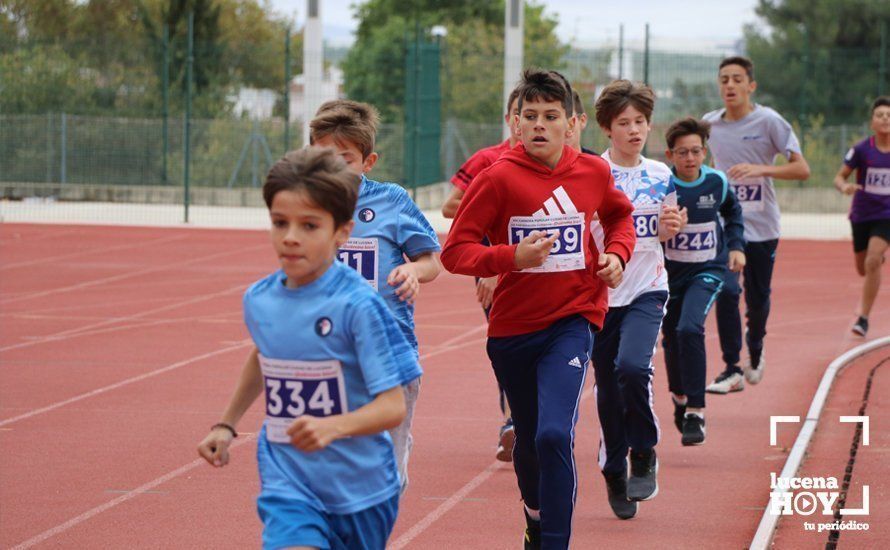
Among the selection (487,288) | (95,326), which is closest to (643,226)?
(487,288)

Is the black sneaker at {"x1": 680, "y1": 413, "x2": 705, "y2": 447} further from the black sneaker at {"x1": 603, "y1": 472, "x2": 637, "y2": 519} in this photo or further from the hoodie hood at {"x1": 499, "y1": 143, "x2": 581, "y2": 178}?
the hoodie hood at {"x1": 499, "y1": 143, "x2": 581, "y2": 178}

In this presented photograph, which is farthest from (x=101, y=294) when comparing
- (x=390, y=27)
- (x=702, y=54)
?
(x=390, y=27)

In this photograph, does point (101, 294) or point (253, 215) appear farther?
point (253, 215)

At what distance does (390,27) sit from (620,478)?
43327 millimetres

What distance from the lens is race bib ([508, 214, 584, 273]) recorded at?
19.1 ft

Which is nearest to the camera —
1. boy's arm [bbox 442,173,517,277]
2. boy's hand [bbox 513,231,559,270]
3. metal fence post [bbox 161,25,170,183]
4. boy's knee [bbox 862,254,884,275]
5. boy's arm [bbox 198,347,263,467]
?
boy's arm [bbox 198,347,263,467]

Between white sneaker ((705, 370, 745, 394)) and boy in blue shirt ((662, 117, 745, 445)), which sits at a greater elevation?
boy in blue shirt ((662, 117, 745, 445))

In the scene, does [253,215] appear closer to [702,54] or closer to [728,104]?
[702,54]

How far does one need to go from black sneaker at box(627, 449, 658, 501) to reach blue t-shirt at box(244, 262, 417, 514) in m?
3.02

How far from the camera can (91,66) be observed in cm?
3080

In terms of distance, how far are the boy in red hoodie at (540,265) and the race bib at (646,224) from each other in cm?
115

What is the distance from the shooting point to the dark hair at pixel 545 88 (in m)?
5.75

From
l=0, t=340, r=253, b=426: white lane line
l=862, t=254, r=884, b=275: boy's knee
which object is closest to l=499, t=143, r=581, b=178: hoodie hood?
l=0, t=340, r=253, b=426: white lane line

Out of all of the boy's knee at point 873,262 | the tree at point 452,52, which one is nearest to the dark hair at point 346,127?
the boy's knee at point 873,262
